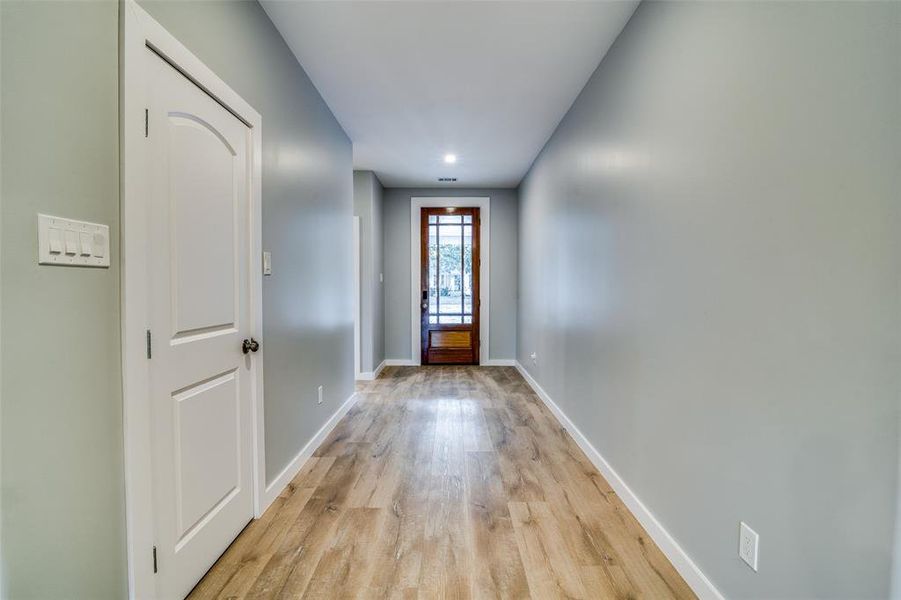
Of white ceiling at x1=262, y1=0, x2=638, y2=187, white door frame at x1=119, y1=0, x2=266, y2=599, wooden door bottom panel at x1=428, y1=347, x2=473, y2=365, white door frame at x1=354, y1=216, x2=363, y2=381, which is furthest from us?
wooden door bottom panel at x1=428, y1=347, x2=473, y2=365

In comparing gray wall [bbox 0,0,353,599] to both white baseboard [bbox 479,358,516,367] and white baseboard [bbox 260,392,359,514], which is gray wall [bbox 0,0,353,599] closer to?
white baseboard [bbox 260,392,359,514]

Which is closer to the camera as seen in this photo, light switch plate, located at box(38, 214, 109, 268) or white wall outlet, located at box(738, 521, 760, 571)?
light switch plate, located at box(38, 214, 109, 268)

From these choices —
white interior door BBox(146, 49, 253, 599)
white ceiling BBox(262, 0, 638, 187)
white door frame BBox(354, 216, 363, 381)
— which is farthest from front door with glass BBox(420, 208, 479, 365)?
white interior door BBox(146, 49, 253, 599)

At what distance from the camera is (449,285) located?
18.6ft

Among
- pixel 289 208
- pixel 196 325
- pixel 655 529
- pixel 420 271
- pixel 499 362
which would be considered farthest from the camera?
pixel 499 362

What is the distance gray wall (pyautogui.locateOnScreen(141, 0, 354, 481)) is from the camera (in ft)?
5.52

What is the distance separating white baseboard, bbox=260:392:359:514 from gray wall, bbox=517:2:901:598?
6.15ft

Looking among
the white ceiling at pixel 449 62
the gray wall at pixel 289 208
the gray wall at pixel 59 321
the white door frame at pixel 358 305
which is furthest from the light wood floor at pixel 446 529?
the white ceiling at pixel 449 62

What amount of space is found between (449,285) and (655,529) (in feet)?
13.9

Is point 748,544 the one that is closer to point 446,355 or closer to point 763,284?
point 763,284

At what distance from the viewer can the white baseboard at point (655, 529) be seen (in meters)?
1.43

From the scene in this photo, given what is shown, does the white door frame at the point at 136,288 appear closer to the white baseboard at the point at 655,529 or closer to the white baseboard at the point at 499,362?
the white baseboard at the point at 655,529

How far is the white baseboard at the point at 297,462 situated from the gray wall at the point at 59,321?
2.89ft

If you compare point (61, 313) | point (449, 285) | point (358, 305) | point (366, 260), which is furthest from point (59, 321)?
point (449, 285)
